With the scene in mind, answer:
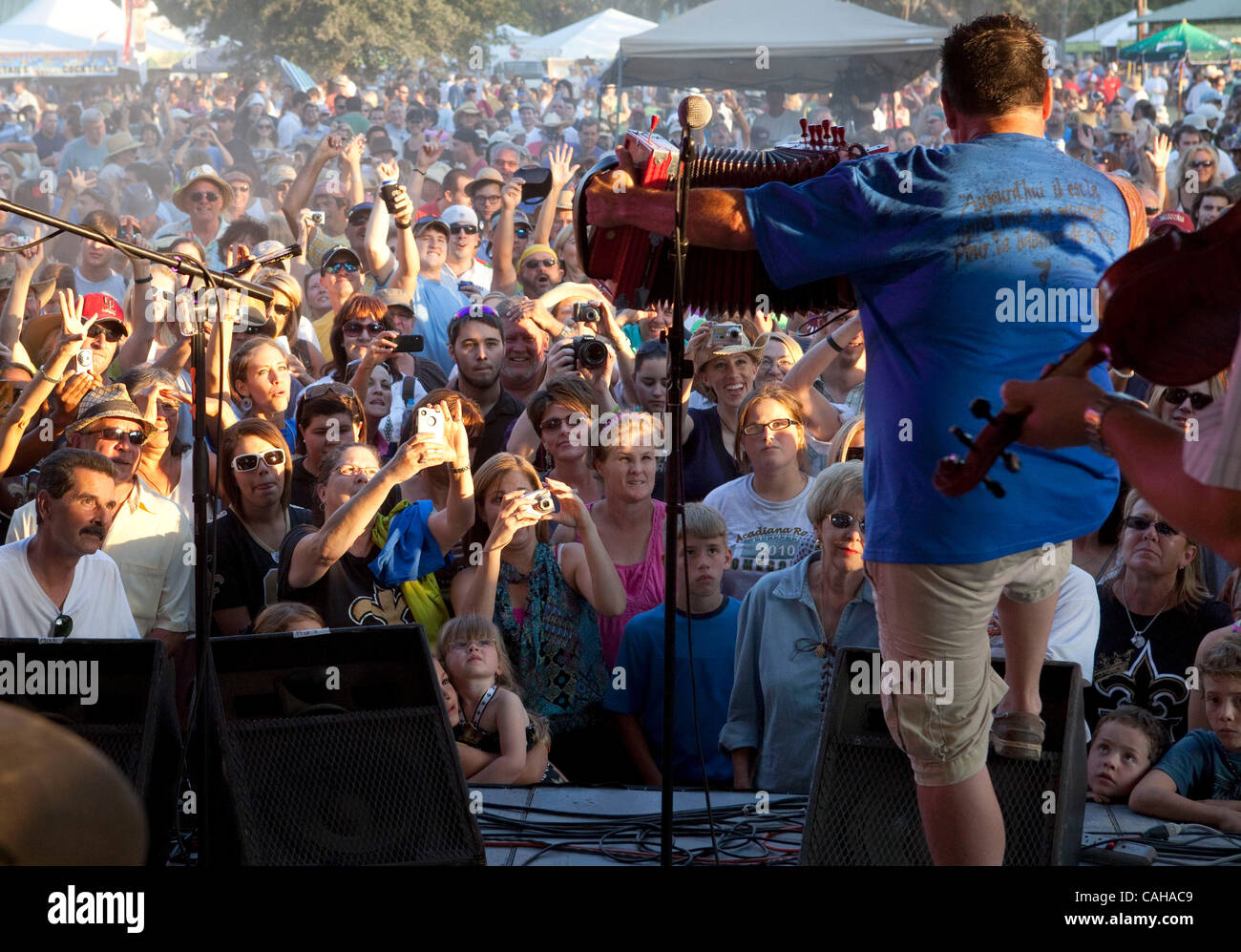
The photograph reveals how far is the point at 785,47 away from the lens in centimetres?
1479

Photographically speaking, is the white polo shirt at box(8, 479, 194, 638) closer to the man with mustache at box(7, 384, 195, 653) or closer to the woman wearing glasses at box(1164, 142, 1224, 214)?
the man with mustache at box(7, 384, 195, 653)

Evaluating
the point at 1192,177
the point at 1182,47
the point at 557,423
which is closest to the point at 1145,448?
the point at 557,423

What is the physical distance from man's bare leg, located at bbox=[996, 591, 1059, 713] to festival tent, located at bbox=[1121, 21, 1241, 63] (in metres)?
18.4

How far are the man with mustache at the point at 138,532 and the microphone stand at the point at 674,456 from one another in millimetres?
2384

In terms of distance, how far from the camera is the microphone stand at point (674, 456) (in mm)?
2895

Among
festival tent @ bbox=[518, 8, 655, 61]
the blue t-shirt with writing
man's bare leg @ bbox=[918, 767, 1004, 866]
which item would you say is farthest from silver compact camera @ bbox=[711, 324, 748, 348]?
festival tent @ bbox=[518, 8, 655, 61]

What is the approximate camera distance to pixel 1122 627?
4.55 metres

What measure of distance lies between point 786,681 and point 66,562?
2302 millimetres

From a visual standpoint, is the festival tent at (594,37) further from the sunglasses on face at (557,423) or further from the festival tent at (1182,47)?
the sunglasses on face at (557,423)

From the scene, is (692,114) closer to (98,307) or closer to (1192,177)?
(98,307)

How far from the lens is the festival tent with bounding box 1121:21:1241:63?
19.2m

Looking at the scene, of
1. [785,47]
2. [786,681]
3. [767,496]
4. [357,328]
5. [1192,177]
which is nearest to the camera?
[786,681]
